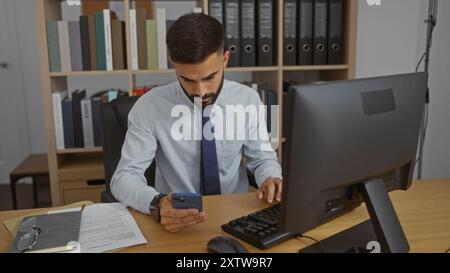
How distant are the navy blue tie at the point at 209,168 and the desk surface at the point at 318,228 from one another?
0.53ft

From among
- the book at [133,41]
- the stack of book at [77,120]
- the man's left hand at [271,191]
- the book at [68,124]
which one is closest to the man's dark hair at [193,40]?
the man's left hand at [271,191]

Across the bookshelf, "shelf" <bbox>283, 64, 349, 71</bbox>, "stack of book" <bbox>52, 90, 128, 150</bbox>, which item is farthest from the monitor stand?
"stack of book" <bbox>52, 90, 128, 150</bbox>

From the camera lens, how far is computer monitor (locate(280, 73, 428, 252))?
2.43 feet

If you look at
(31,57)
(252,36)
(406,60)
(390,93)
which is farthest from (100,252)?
(31,57)

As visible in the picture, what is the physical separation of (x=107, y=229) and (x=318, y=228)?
0.51 meters

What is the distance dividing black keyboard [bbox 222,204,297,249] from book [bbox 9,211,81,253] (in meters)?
0.36

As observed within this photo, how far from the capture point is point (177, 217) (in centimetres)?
98

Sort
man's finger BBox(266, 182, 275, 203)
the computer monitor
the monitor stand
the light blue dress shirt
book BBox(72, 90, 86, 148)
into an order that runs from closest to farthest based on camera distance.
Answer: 1. the computer monitor
2. the monitor stand
3. man's finger BBox(266, 182, 275, 203)
4. the light blue dress shirt
5. book BBox(72, 90, 86, 148)

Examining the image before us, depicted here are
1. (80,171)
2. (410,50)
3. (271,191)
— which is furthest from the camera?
(410,50)

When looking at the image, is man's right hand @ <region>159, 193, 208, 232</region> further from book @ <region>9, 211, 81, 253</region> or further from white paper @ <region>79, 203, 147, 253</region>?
book @ <region>9, 211, 81, 253</region>

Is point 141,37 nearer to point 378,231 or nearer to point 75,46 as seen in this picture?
point 75,46

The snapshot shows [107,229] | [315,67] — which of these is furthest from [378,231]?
[315,67]

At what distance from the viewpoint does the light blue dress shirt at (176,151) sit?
52.3 inches

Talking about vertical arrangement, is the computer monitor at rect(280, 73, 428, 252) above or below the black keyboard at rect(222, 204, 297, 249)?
above
